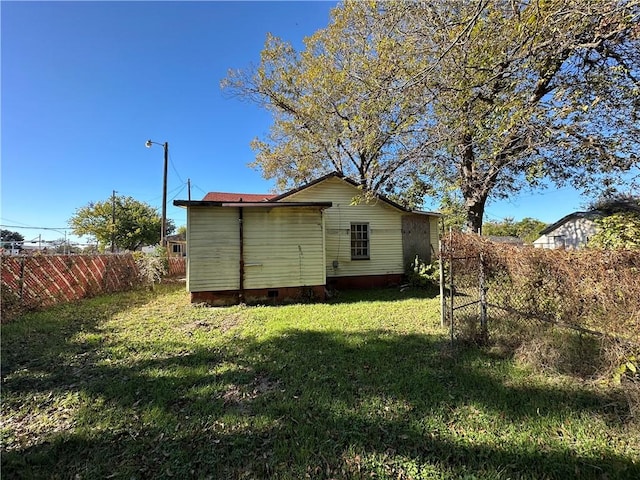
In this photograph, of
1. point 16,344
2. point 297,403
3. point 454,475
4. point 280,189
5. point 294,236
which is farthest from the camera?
point 280,189

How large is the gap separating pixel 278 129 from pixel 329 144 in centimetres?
302

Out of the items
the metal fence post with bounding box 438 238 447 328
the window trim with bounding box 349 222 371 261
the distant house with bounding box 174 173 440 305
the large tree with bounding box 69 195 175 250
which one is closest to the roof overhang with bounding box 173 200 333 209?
the distant house with bounding box 174 173 440 305

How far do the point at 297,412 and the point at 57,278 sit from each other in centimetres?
918

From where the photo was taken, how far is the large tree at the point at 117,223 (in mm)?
32781

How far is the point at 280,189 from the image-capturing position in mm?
17625

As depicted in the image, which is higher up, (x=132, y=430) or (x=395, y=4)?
(x=395, y=4)

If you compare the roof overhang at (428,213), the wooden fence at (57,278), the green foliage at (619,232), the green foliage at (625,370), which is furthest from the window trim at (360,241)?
the wooden fence at (57,278)

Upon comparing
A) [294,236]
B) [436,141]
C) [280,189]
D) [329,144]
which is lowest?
[294,236]

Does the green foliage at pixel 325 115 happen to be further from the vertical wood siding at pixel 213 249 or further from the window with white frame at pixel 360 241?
the vertical wood siding at pixel 213 249

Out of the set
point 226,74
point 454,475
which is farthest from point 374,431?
point 226,74

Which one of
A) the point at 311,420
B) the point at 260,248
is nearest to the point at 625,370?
the point at 311,420

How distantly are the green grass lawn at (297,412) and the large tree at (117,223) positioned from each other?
33.0 m

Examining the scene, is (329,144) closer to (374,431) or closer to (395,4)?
(395,4)

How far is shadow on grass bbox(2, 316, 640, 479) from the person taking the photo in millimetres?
2295
